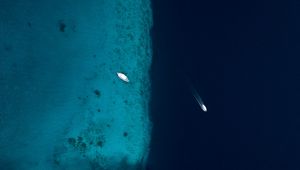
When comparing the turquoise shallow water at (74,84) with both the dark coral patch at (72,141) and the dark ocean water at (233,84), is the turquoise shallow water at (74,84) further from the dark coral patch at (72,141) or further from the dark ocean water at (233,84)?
the dark ocean water at (233,84)

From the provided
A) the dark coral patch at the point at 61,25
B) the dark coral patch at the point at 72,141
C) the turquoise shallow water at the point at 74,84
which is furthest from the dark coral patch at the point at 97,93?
the dark coral patch at the point at 61,25

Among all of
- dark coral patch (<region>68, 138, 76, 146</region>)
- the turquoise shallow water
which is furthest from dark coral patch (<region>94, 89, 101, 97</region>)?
dark coral patch (<region>68, 138, 76, 146</region>)

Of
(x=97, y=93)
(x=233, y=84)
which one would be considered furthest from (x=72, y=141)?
(x=233, y=84)

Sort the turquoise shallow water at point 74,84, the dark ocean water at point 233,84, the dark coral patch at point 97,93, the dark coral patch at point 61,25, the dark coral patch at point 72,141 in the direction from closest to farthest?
the dark ocean water at point 233,84
the turquoise shallow water at point 74,84
the dark coral patch at point 61,25
the dark coral patch at point 72,141
the dark coral patch at point 97,93

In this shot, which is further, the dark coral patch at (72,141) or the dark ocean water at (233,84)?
the dark coral patch at (72,141)

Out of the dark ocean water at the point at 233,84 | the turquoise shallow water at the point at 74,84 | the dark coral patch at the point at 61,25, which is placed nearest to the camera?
the dark ocean water at the point at 233,84

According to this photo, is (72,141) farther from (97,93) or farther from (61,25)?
(61,25)

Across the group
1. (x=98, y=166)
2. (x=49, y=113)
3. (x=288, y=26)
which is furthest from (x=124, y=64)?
(x=288, y=26)
